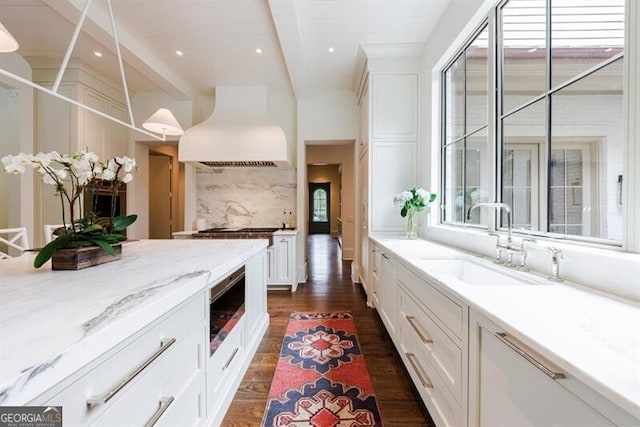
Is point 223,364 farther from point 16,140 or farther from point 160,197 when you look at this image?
point 160,197

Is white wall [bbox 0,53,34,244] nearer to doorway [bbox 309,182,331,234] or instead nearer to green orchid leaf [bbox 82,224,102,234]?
green orchid leaf [bbox 82,224,102,234]

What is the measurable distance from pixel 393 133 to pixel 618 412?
3.27 m

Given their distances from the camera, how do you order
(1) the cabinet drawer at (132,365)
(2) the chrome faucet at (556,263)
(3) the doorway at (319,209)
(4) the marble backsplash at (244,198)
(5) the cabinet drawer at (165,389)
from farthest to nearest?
(3) the doorway at (319,209)
(4) the marble backsplash at (244,198)
(2) the chrome faucet at (556,263)
(5) the cabinet drawer at (165,389)
(1) the cabinet drawer at (132,365)

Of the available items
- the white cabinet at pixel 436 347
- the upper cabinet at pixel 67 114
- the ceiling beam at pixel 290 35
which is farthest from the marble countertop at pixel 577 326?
the upper cabinet at pixel 67 114

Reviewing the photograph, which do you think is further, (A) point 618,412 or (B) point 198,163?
(B) point 198,163

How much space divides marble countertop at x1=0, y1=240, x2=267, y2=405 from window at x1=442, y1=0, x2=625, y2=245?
6.08 ft

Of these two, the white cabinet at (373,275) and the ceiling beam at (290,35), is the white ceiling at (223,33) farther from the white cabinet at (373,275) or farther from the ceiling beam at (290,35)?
the white cabinet at (373,275)

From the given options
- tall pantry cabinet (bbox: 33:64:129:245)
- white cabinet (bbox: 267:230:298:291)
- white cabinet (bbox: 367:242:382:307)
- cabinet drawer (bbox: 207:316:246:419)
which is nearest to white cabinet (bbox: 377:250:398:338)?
white cabinet (bbox: 367:242:382:307)

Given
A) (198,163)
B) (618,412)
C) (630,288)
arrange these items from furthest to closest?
(198,163) → (630,288) → (618,412)

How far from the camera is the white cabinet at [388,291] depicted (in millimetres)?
2328

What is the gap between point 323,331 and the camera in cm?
278

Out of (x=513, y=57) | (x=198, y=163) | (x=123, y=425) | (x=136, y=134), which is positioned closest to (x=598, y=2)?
(x=513, y=57)

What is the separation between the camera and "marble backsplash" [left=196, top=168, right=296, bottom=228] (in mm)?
4867

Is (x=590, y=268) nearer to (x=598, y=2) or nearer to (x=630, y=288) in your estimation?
(x=630, y=288)
